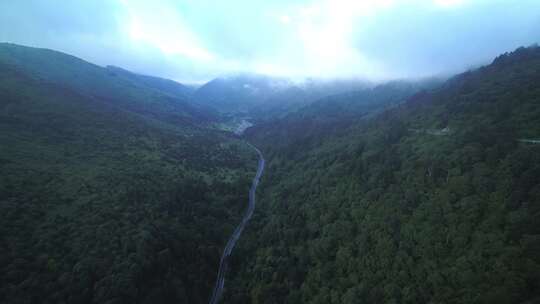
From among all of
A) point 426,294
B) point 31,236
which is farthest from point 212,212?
point 426,294

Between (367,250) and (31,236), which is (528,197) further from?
(31,236)

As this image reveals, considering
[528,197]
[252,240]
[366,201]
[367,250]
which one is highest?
[528,197]

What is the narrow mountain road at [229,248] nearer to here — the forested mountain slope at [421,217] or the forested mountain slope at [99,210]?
the forested mountain slope at [99,210]

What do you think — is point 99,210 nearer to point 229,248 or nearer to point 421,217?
point 229,248

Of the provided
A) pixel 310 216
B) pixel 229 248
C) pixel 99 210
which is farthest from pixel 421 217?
pixel 99 210

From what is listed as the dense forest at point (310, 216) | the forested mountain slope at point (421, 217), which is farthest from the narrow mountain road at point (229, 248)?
the forested mountain slope at point (421, 217)
